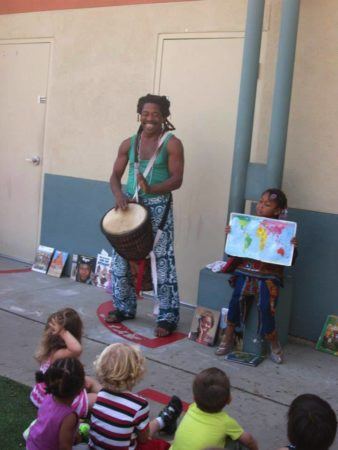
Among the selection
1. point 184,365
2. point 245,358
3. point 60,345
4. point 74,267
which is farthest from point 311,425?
point 74,267

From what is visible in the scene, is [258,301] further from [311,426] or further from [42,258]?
[42,258]

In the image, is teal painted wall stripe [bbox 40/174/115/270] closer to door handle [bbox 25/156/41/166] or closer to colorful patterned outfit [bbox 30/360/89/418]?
door handle [bbox 25/156/41/166]

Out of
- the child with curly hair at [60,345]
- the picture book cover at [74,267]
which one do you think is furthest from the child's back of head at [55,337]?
Answer: the picture book cover at [74,267]

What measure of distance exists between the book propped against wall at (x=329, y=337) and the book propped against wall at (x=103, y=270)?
241cm

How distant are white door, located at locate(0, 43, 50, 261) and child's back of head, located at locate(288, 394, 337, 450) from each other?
5457 millimetres

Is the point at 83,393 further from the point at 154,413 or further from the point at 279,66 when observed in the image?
the point at 279,66

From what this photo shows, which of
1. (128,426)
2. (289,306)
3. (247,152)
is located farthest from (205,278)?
A: (128,426)

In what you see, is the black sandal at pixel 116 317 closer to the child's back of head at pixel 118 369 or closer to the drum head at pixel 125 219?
the drum head at pixel 125 219

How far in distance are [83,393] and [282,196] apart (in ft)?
7.31

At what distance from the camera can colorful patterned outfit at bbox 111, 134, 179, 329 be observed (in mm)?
5172

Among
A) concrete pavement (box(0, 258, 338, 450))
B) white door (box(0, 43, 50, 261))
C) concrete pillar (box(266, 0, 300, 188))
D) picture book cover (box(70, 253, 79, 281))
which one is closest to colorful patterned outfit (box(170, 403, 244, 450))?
concrete pavement (box(0, 258, 338, 450))

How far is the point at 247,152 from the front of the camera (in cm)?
514

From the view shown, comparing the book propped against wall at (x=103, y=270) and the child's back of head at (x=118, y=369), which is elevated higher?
the child's back of head at (x=118, y=369)

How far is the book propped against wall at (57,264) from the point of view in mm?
7078
